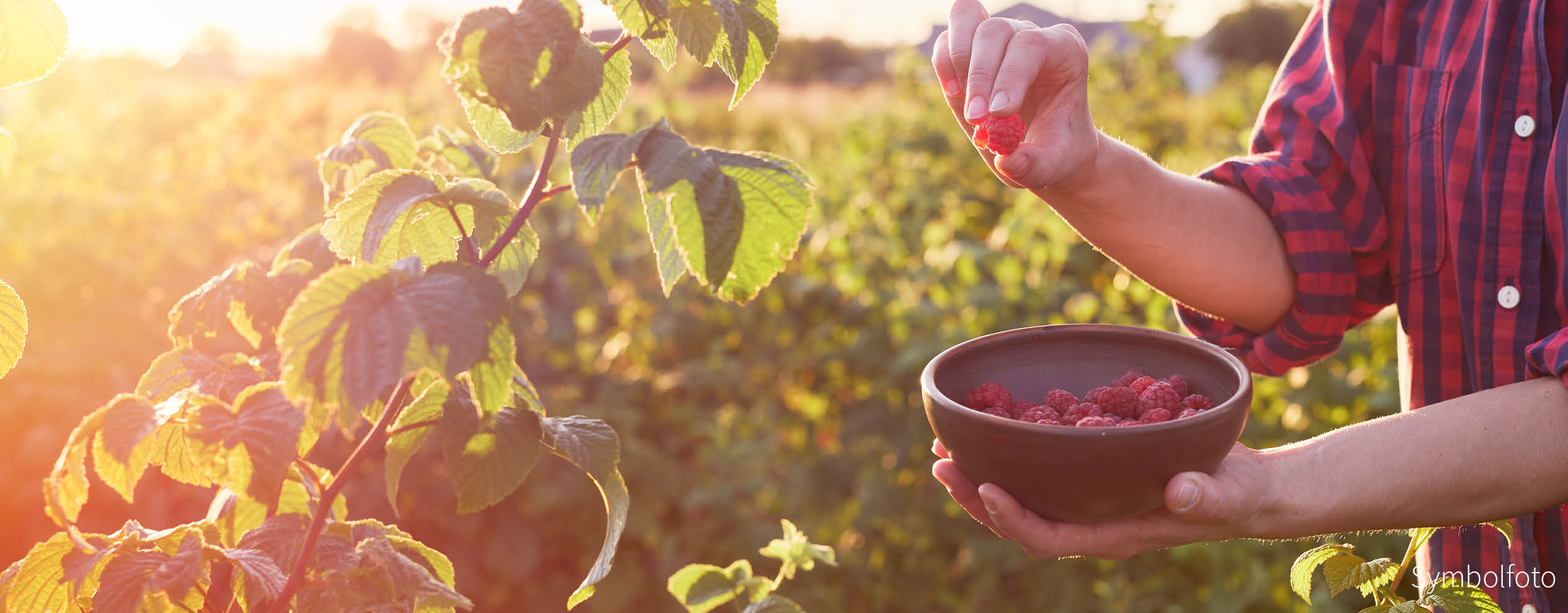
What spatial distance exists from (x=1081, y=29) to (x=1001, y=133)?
846 inches

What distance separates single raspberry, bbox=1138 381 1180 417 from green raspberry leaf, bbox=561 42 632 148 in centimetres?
68

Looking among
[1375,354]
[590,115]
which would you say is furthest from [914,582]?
[590,115]

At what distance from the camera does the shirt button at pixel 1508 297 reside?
4.58 feet

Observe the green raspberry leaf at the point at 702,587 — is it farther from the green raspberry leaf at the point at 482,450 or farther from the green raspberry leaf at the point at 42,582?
the green raspberry leaf at the point at 42,582

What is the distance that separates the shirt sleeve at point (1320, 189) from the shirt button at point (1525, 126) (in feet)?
0.77

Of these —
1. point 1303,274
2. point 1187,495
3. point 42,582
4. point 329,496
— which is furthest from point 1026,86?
point 42,582

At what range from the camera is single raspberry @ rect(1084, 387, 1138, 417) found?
4.25 ft

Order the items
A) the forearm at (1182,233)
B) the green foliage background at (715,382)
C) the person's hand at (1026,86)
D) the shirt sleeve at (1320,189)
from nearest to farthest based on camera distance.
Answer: the person's hand at (1026,86) < the forearm at (1182,233) < the shirt sleeve at (1320,189) < the green foliage background at (715,382)

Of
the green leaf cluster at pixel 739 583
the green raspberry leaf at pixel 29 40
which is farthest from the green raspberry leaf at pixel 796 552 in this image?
the green raspberry leaf at pixel 29 40

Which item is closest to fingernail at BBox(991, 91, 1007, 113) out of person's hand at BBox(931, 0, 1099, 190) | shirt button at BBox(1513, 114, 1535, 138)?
person's hand at BBox(931, 0, 1099, 190)

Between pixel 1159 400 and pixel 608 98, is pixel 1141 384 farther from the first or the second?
pixel 608 98

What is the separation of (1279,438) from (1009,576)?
2.97 ft

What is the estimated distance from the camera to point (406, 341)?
768 millimetres

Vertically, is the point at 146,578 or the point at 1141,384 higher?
the point at 146,578
